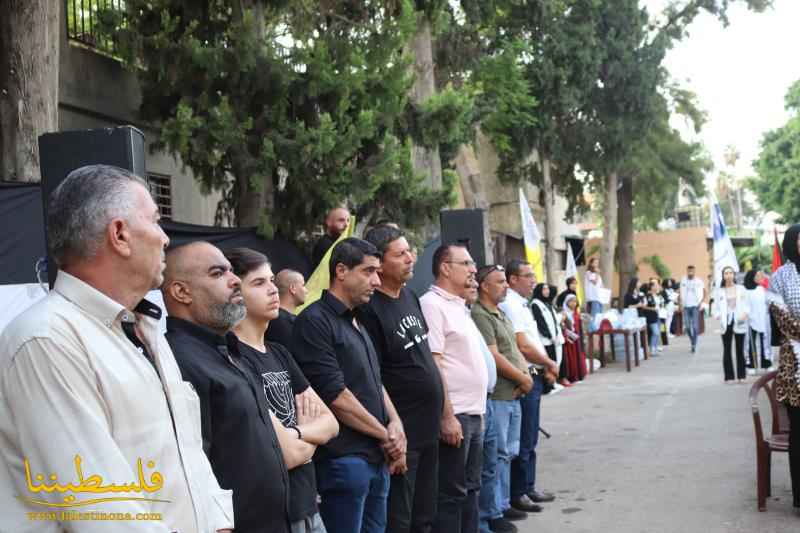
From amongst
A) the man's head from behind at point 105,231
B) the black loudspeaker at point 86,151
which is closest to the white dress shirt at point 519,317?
the black loudspeaker at point 86,151

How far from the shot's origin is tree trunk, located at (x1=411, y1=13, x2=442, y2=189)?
575 inches

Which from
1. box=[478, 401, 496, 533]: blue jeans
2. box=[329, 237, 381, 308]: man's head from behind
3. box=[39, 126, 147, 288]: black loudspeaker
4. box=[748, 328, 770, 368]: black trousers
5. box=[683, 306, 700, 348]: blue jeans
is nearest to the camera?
box=[39, 126, 147, 288]: black loudspeaker

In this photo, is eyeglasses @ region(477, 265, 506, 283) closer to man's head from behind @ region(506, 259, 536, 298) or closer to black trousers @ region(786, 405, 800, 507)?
man's head from behind @ region(506, 259, 536, 298)

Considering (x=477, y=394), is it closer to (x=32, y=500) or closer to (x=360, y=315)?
(x=360, y=315)

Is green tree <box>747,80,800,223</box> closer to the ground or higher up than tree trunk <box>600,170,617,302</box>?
higher up

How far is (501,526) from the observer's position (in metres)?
7.49

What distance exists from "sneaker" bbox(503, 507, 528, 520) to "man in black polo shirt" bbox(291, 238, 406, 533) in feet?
9.86

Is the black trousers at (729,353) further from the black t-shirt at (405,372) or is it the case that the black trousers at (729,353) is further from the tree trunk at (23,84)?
the tree trunk at (23,84)

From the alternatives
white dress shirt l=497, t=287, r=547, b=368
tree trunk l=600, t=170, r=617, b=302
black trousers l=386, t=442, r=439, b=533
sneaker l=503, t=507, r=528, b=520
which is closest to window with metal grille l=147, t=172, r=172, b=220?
white dress shirt l=497, t=287, r=547, b=368

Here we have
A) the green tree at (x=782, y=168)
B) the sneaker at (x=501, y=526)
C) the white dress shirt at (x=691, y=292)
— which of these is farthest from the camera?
the green tree at (x=782, y=168)

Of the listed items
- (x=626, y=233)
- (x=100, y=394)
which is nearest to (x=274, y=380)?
(x=100, y=394)

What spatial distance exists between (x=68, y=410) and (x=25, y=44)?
6474 mm

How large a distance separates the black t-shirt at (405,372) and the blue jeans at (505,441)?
1.84m

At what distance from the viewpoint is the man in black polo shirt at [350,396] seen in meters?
4.91
